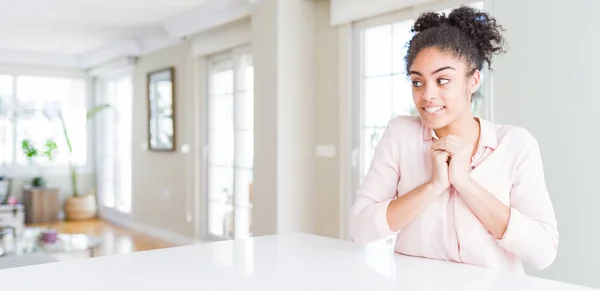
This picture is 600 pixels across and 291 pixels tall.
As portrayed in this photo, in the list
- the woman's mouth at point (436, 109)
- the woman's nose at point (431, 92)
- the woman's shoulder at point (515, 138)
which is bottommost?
the woman's shoulder at point (515, 138)

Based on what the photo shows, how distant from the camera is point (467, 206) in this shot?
1328 millimetres

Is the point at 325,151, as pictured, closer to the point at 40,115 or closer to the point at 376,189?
the point at 376,189

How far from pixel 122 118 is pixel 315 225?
14.4 ft

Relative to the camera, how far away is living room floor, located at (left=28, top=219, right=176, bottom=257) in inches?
232

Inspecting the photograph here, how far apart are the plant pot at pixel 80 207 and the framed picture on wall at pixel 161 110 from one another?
2.12m

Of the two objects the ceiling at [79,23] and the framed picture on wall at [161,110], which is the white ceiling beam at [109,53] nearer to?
the ceiling at [79,23]

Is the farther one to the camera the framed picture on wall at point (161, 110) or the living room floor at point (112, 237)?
the framed picture on wall at point (161, 110)

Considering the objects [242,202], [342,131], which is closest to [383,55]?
[342,131]

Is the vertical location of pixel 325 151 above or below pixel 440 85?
below

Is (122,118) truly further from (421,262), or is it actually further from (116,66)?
(421,262)

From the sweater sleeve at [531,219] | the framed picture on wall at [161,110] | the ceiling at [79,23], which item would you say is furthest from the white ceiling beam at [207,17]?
the sweater sleeve at [531,219]

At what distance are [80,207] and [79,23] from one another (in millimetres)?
3175

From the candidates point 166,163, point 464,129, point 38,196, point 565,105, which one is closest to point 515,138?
point 464,129

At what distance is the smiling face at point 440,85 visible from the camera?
133 cm
